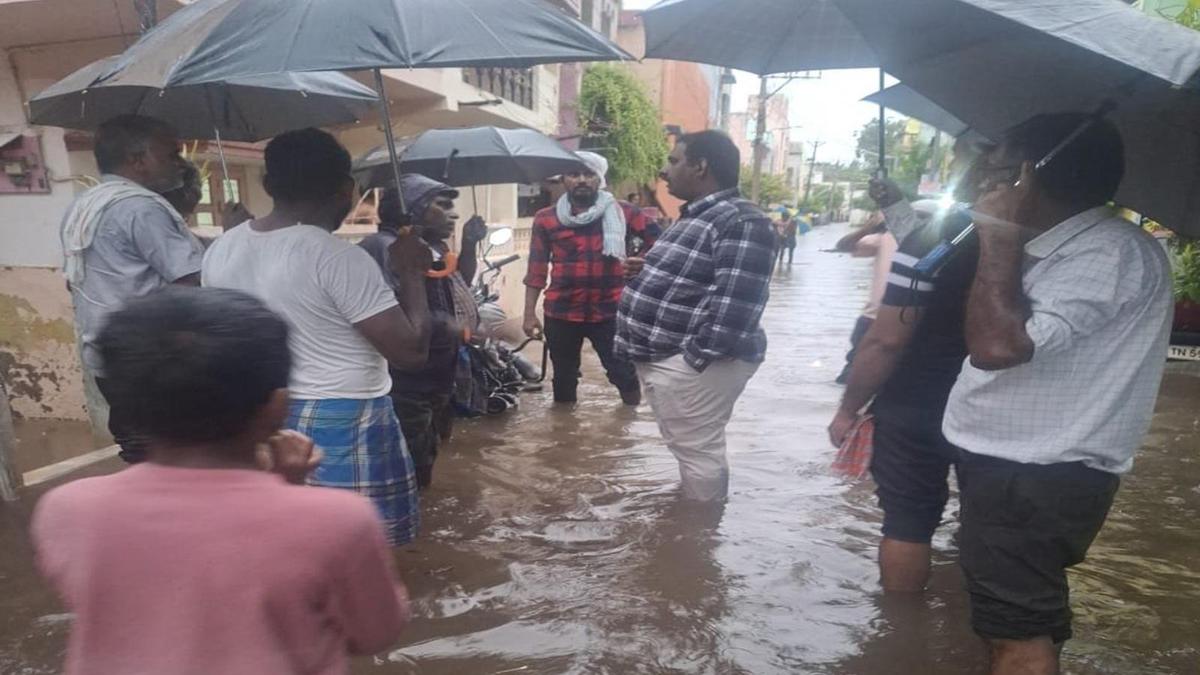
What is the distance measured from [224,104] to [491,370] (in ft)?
8.81

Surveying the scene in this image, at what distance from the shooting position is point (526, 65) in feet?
8.81

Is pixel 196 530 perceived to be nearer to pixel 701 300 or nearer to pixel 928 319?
pixel 928 319

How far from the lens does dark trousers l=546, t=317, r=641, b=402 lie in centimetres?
578

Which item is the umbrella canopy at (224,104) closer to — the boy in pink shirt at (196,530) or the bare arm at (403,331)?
the bare arm at (403,331)

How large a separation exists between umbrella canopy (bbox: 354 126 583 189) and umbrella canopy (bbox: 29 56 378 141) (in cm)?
61

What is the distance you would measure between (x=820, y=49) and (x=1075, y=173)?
1.88 m

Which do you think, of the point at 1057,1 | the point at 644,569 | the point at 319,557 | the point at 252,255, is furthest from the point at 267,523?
the point at 644,569

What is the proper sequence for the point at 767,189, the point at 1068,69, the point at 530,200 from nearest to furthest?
1. the point at 1068,69
2. the point at 530,200
3. the point at 767,189

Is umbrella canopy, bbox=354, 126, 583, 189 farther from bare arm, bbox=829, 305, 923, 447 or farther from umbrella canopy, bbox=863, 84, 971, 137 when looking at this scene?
bare arm, bbox=829, 305, 923, 447

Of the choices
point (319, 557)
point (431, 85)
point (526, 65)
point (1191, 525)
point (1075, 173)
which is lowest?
point (1191, 525)

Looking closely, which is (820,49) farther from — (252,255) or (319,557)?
(319,557)

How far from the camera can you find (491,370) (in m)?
6.21

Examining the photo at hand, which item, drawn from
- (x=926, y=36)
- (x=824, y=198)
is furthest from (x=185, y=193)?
A: (x=824, y=198)

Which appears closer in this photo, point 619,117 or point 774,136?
point 619,117
